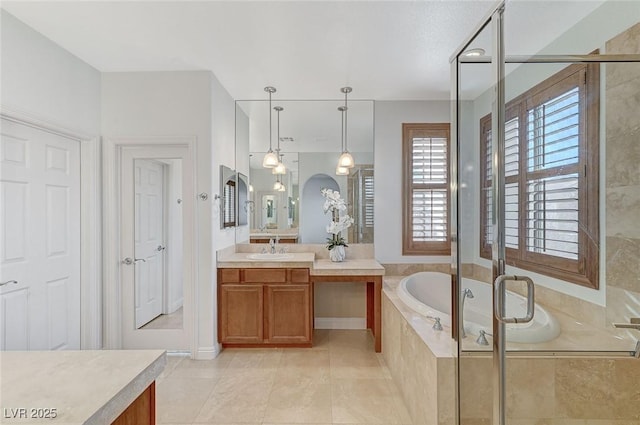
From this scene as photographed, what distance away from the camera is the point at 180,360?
116 inches

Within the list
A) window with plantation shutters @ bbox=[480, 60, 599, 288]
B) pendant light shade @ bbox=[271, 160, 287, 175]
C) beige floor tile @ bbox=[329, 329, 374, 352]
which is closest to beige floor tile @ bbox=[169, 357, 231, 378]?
beige floor tile @ bbox=[329, 329, 374, 352]

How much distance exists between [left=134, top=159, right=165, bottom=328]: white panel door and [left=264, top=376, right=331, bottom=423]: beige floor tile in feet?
4.80

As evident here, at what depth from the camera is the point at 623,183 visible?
1.75 meters

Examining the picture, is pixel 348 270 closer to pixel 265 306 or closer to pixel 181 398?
pixel 265 306

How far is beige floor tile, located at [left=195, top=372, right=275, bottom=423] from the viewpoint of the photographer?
215cm

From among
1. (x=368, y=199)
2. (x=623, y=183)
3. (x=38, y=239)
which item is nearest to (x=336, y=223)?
(x=368, y=199)

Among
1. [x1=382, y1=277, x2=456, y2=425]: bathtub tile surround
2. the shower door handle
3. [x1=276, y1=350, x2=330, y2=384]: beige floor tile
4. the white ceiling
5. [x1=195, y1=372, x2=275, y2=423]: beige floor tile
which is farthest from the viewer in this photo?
[x1=276, y1=350, x2=330, y2=384]: beige floor tile

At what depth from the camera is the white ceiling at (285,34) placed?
2.04 m

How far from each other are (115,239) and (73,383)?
7.97 feet

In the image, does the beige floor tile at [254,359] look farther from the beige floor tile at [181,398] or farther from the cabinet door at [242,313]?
the beige floor tile at [181,398]

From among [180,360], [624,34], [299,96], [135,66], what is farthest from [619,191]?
[135,66]

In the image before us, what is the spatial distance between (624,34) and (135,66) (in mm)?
3534

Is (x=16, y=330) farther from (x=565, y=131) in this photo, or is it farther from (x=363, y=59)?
(x=565, y=131)

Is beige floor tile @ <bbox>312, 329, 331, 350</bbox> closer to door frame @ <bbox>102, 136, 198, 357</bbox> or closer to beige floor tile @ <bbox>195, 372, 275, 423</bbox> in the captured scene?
beige floor tile @ <bbox>195, 372, 275, 423</bbox>
